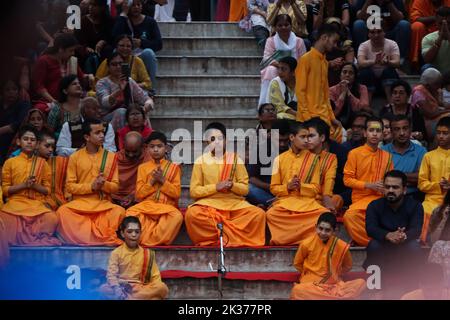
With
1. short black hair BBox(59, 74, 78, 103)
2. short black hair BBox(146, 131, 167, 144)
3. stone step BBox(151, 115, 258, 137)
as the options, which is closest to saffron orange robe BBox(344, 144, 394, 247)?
short black hair BBox(146, 131, 167, 144)

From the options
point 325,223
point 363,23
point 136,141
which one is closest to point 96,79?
point 136,141

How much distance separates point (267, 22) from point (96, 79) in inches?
86.4

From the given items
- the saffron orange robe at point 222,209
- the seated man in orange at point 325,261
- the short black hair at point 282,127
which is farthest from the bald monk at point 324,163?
the seated man in orange at point 325,261


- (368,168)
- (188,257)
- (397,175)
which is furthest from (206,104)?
(397,175)

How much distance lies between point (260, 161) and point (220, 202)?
35.1 inches

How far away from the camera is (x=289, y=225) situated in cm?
1400

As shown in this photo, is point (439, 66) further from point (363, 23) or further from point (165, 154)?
point (165, 154)

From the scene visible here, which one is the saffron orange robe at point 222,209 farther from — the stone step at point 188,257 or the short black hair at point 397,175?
the short black hair at point 397,175

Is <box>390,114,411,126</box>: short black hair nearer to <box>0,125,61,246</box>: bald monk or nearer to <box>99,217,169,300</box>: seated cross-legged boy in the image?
<box>99,217,169,300</box>: seated cross-legged boy

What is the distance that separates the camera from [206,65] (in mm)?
17562

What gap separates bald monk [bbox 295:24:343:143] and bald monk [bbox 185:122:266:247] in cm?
144

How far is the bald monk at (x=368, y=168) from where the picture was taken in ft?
46.6
